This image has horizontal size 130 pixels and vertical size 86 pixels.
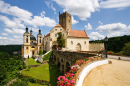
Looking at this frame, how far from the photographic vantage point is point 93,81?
5066 mm

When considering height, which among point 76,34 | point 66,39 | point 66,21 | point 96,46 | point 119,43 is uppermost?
point 66,21

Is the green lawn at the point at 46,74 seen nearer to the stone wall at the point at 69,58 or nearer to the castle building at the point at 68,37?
the stone wall at the point at 69,58

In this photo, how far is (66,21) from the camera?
37.8 metres

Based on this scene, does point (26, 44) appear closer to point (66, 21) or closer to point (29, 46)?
point (29, 46)

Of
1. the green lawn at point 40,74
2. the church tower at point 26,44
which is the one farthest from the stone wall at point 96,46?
the church tower at point 26,44

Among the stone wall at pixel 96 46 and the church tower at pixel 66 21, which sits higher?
the church tower at pixel 66 21

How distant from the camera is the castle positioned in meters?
33.1

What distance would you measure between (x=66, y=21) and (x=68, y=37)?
10.2 metres

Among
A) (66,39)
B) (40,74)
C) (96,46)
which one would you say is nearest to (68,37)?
(66,39)

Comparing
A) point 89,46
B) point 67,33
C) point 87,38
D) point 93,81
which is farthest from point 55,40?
point 93,81

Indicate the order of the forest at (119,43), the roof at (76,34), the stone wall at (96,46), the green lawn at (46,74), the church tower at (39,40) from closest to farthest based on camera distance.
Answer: the green lawn at (46,74), the roof at (76,34), the stone wall at (96,46), the church tower at (39,40), the forest at (119,43)

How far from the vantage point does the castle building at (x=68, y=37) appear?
32969 millimetres

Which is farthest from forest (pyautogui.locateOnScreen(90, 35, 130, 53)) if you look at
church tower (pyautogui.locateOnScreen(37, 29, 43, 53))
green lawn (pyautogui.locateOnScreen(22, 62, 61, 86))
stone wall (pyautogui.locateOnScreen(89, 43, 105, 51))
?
church tower (pyautogui.locateOnScreen(37, 29, 43, 53))

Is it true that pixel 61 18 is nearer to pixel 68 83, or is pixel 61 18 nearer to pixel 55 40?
pixel 55 40
